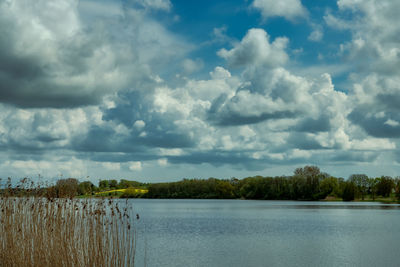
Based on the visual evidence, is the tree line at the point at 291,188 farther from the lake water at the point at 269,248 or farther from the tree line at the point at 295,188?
the lake water at the point at 269,248

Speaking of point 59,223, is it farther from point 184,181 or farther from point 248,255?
point 184,181

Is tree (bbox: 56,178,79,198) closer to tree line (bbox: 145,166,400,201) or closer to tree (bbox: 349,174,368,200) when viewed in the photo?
tree line (bbox: 145,166,400,201)

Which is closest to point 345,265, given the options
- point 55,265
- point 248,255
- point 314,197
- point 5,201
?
point 248,255

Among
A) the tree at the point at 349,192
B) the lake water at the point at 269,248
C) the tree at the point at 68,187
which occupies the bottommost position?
the lake water at the point at 269,248

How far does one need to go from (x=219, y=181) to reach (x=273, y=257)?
12968 cm

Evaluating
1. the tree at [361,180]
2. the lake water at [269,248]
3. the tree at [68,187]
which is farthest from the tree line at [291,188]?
the tree at [68,187]

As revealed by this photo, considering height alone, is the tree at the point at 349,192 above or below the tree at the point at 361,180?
below

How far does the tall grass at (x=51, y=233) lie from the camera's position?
10750 millimetres

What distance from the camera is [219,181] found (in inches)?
5891

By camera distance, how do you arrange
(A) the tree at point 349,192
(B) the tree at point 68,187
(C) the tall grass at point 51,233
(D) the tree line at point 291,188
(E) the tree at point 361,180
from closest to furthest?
(C) the tall grass at point 51,233, (B) the tree at point 68,187, (A) the tree at point 349,192, (D) the tree line at point 291,188, (E) the tree at point 361,180

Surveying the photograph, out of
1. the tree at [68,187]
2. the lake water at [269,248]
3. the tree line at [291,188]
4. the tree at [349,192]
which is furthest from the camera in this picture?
the tree line at [291,188]

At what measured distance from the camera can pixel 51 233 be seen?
36.4 ft

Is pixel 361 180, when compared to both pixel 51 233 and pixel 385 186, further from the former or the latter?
pixel 51 233

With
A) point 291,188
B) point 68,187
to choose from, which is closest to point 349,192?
point 291,188
